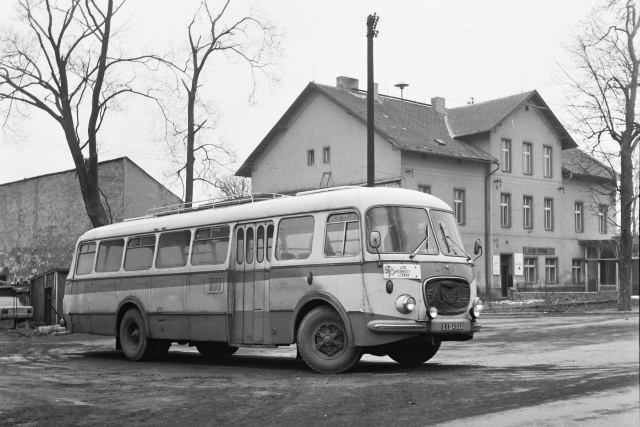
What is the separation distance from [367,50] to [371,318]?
15657 millimetres

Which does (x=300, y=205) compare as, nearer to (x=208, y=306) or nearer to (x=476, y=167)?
(x=208, y=306)

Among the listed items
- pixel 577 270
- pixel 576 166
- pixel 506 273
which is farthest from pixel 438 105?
pixel 577 270

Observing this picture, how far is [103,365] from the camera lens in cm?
1675

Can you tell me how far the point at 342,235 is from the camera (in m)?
14.2

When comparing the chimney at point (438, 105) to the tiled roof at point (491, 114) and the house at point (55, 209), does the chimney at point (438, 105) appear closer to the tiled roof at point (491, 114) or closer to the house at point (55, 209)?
the tiled roof at point (491, 114)

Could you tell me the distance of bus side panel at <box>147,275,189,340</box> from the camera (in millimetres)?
16953

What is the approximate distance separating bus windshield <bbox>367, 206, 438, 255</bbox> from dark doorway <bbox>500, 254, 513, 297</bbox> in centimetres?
4212

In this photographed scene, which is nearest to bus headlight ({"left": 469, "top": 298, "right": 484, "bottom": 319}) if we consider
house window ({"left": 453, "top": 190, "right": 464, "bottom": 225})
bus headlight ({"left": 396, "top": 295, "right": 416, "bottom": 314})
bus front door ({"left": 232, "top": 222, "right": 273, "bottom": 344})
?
bus headlight ({"left": 396, "top": 295, "right": 416, "bottom": 314})

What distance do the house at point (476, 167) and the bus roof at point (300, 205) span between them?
3142 centimetres

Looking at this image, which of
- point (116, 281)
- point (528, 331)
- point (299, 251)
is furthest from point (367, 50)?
point (299, 251)

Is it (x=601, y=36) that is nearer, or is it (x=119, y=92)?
(x=119, y=92)

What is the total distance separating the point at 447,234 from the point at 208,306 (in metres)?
4.45

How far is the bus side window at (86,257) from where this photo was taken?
20.1 meters

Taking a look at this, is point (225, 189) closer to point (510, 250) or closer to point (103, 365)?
point (510, 250)
